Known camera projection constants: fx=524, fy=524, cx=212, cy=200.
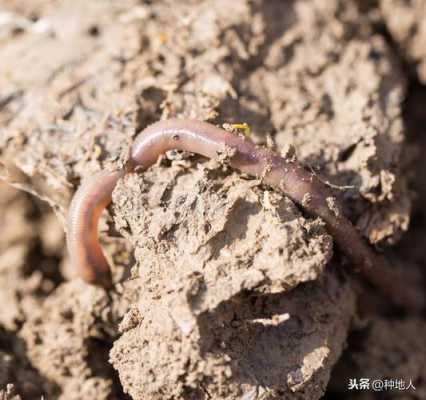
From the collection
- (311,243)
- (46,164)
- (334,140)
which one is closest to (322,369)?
(311,243)

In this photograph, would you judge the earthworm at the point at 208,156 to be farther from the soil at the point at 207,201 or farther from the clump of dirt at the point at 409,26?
the clump of dirt at the point at 409,26

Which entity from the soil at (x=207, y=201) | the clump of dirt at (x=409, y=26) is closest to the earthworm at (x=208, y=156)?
the soil at (x=207, y=201)

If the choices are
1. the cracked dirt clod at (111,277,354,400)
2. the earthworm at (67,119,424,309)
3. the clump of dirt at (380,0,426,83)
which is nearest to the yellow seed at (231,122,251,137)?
the earthworm at (67,119,424,309)

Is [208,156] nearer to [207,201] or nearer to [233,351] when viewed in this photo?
[207,201]

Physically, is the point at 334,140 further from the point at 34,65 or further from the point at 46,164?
the point at 34,65

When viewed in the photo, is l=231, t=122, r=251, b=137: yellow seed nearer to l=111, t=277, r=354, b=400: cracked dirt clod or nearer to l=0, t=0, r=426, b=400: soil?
l=0, t=0, r=426, b=400: soil
